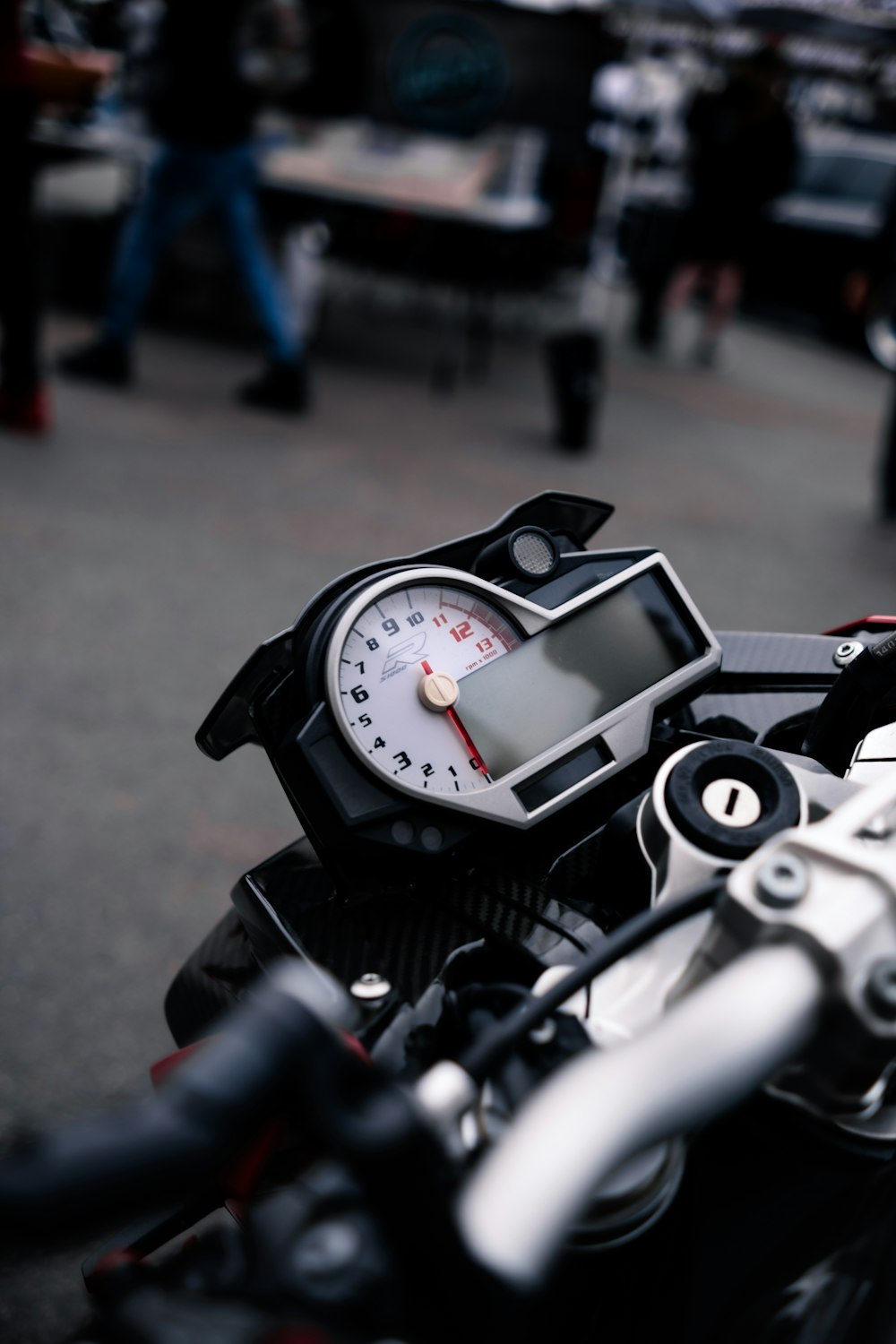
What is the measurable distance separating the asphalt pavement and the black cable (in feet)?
0.69

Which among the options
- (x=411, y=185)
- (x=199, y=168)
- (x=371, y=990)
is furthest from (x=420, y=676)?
(x=411, y=185)

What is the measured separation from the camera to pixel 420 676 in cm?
93

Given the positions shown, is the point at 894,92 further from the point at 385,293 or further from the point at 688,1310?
the point at 688,1310

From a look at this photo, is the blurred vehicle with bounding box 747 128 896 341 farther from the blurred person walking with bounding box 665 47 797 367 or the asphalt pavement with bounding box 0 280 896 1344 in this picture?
the asphalt pavement with bounding box 0 280 896 1344

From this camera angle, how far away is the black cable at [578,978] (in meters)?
0.57

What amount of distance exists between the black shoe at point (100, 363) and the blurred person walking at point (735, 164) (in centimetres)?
441

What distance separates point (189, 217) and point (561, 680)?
520 centimetres

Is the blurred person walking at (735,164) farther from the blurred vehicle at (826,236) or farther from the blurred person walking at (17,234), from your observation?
the blurred person walking at (17,234)

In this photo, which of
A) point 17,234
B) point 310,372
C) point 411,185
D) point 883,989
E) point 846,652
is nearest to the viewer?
point 883,989

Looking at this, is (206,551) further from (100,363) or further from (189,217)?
(189,217)

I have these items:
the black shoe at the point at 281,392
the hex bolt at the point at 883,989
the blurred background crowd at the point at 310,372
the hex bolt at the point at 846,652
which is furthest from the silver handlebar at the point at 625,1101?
the black shoe at the point at 281,392

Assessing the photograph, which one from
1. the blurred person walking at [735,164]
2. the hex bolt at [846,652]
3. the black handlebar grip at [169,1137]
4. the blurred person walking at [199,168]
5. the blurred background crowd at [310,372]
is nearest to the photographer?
the black handlebar grip at [169,1137]

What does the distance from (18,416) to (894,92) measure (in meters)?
15.2

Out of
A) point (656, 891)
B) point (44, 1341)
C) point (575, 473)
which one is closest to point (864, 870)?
point (656, 891)
